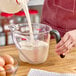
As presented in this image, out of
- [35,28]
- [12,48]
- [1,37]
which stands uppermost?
[35,28]

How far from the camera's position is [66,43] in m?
1.11

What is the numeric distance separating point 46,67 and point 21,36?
0.59ft

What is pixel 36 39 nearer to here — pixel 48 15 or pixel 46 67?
pixel 46 67

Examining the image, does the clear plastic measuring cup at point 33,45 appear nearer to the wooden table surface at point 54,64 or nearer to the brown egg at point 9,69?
the wooden table surface at point 54,64

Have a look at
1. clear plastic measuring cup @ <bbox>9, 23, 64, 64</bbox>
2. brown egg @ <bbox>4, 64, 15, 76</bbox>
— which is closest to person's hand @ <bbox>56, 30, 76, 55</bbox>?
clear plastic measuring cup @ <bbox>9, 23, 64, 64</bbox>

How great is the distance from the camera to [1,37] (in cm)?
226

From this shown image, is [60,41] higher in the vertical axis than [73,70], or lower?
higher

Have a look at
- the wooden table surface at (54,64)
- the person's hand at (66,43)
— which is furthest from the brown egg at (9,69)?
the person's hand at (66,43)

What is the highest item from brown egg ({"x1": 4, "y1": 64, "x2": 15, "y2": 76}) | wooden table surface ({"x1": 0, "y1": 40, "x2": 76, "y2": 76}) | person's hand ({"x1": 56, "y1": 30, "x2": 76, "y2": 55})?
person's hand ({"x1": 56, "y1": 30, "x2": 76, "y2": 55})

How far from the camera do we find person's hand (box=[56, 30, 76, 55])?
1095 mm

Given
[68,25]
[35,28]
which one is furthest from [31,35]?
[68,25]

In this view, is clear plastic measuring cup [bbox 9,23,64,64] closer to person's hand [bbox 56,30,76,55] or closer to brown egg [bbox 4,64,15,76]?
person's hand [bbox 56,30,76,55]

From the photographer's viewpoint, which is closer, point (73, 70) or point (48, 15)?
point (73, 70)

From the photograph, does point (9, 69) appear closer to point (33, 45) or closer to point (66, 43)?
point (33, 45)
